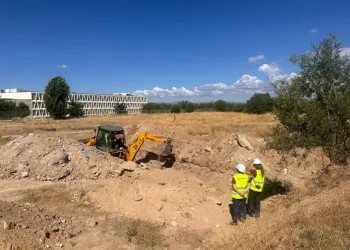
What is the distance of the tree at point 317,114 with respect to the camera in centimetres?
1170

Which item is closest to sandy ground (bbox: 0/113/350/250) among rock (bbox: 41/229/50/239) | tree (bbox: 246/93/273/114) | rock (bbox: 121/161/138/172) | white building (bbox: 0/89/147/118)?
rock (bbox: 41/229/50/239)

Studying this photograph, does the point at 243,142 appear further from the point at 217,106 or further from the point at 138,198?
the point at 217,106

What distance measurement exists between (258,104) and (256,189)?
70.5m

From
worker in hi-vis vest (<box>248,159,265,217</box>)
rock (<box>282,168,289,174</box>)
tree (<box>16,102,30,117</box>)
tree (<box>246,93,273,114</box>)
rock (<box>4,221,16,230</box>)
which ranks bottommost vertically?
tree (<box>16,102,30,117</box>)

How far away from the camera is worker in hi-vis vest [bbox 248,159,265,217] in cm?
962

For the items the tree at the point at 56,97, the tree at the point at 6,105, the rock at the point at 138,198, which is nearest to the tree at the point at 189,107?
the tree at the point at 56,97

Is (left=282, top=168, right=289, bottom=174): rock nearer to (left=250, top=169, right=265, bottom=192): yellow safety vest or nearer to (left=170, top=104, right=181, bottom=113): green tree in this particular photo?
(left=250, top=169, right=265, bottom=192): yellow safety vest

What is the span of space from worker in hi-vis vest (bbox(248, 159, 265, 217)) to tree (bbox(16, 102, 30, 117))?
234 feet

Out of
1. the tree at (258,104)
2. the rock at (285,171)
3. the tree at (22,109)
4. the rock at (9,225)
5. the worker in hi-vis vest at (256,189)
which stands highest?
the tree at (258,104)

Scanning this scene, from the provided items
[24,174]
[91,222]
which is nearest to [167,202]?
[91,222]

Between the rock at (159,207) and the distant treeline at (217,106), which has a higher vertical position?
the distant treeline at (217,106)

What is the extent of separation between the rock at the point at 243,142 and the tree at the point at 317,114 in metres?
5.17

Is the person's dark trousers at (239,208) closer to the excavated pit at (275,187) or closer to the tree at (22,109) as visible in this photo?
the excavated pit at (275,187)

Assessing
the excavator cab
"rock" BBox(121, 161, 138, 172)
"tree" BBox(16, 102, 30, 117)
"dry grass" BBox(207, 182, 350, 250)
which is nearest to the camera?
"dry grass" BBox(207, 182, 350, 250)
